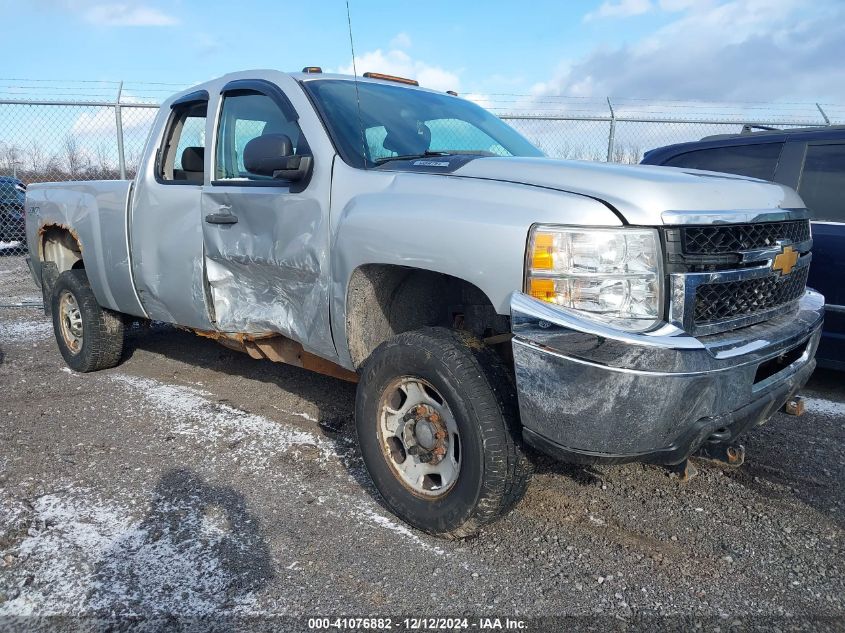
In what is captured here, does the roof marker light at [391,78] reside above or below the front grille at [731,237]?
above

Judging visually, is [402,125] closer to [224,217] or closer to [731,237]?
[224,217]

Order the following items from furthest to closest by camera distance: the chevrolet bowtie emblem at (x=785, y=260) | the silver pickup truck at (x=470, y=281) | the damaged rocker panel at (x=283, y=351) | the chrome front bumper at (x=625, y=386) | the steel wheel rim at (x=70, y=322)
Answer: the steel wheel rim at (x=70, y=322) < the damaged rocker panel at (x=283, y=351) < the chevrolet bowtie emblem at (x=785, y=260) < the silver pickup truck at (x=470, y=281) < the chrome front bumper at (x=625, y=386)

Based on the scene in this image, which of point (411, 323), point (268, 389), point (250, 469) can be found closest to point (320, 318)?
point (411, 323)

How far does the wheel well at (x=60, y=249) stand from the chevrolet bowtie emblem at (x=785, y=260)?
5028 millimetres

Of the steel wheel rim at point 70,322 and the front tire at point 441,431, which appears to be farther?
the steel wheel rim at point 70,322

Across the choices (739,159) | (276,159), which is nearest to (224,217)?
(276,159)

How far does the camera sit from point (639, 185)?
7.60 feet

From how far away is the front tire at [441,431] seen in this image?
250 cm

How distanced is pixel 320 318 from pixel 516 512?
1327mm

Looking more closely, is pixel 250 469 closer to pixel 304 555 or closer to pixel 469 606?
pixel 304 555

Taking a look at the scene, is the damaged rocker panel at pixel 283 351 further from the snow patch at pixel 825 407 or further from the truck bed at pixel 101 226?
the snow patch at pixel 825 407

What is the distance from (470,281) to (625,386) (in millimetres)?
697

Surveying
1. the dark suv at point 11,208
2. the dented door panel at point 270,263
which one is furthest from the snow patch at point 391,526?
the dark suv at point 11,208

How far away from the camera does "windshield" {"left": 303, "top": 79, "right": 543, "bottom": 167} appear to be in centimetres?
320
